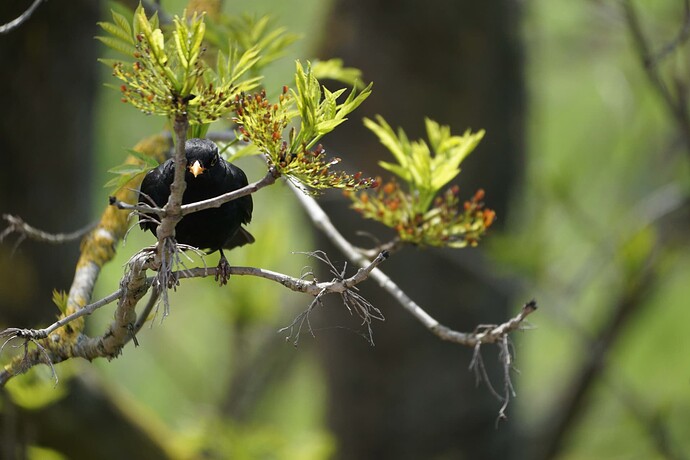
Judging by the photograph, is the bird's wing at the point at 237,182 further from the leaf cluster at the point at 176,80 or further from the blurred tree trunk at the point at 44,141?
the blurred tree trunk at the point at 44,141

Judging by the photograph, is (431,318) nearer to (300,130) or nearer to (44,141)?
(300,130)

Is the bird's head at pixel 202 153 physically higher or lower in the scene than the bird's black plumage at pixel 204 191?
higher

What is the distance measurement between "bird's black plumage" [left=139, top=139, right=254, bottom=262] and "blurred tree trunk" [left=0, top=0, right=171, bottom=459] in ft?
4.20

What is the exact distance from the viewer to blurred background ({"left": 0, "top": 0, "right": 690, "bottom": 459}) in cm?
330

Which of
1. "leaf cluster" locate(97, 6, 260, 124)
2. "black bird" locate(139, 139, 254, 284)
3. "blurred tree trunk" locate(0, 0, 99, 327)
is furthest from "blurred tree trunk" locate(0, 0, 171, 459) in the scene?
"leaf cluster" locate(97, 6, 260, 124)

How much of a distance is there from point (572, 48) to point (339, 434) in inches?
155

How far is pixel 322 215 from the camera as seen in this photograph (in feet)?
7.61

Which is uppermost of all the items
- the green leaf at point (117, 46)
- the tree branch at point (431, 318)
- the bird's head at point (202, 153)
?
the green leaf at point (117, 46)

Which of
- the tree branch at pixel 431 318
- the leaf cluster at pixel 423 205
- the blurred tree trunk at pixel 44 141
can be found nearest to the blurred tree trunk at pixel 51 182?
the blurred tree trunk at pixel 44 141

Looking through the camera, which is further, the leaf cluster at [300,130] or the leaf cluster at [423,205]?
the leaf cluster at [423,205]

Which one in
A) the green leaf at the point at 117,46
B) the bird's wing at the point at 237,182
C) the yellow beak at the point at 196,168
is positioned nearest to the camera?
the green leaf at the point at 117,46

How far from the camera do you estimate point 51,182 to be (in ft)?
11.3

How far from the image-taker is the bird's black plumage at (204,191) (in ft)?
6.22

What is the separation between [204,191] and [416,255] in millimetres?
2987
